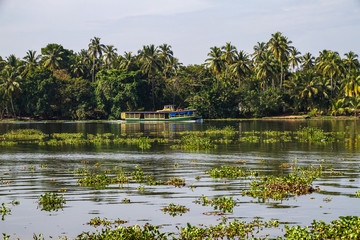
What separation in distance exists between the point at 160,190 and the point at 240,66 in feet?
319

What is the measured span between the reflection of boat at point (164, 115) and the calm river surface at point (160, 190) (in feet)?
216

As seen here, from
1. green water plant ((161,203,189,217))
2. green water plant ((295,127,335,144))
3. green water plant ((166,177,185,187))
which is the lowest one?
green water plant ((161,203,189,217))

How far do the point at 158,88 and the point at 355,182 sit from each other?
101m

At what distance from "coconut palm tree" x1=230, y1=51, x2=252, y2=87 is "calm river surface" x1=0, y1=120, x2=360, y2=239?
7870 centimetres

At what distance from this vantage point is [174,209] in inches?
635

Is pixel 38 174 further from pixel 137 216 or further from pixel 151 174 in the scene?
pixel 137 216

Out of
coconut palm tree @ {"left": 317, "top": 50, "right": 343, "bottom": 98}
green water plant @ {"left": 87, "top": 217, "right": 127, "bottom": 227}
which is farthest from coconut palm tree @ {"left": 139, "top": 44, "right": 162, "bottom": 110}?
green water plant @ {"left": 87, "top": 217, "right": 127, "bottom": 227}

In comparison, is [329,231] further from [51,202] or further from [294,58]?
[294,58]

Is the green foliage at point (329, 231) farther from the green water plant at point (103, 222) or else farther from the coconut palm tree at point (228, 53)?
the coconut palm tree at point (228, 53)

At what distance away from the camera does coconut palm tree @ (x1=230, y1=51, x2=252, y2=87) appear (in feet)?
372

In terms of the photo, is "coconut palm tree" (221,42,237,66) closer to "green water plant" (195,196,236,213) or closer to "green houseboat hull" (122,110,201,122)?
"green houseboat hull" (122,110,201,122)

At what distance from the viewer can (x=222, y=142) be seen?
4403cm

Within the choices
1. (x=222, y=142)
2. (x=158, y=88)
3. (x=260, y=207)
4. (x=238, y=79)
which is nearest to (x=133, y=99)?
(x=158, y=88)

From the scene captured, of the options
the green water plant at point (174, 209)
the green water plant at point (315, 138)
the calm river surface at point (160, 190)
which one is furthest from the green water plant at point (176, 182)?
the green water plant at point (315, 138)
